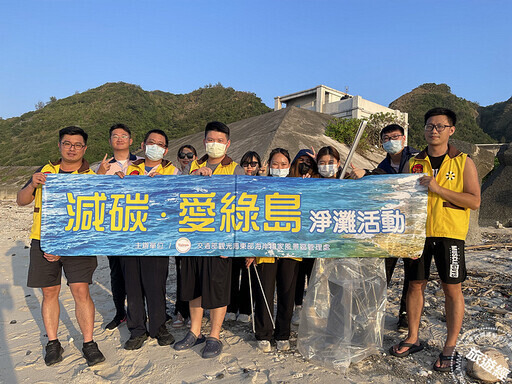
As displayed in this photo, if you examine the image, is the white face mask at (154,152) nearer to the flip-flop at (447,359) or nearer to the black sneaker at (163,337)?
the black sneaker at (163,337)

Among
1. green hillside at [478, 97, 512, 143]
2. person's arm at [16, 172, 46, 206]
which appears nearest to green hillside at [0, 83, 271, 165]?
green hillside at [478, 97, 512, 143]

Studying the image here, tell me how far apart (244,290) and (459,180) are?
2319 mm

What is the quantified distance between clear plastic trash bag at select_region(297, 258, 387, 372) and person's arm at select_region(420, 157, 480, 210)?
739mm

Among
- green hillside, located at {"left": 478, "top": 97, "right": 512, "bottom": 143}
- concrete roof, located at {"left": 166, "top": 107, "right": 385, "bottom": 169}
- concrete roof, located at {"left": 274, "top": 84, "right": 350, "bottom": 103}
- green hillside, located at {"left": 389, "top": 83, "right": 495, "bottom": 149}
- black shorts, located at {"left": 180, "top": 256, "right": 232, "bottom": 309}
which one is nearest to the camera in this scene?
black shorts, located at {"left": 180, "top": 256, "right": 232, "bottom": 309}

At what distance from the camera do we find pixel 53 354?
2875 mm

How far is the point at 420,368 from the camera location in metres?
2.70

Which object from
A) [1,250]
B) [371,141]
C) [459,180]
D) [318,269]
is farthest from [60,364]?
[371,141]

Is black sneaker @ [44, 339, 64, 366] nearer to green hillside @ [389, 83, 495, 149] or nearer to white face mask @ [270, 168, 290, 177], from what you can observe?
white face mask @ [270, 168, 290, 177]

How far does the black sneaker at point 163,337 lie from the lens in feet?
10.4

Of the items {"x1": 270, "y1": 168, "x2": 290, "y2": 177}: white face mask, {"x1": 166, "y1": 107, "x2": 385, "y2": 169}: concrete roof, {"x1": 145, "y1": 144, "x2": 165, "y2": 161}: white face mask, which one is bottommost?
{"x1": 270, "y1": 168, "x2": 290, "y2": 177}: white face mask

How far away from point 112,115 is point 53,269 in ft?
143

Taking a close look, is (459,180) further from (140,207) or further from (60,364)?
(60,364)

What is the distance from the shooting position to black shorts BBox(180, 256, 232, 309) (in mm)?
3051

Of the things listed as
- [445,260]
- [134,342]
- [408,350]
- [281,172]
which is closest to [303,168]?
[281,172]
